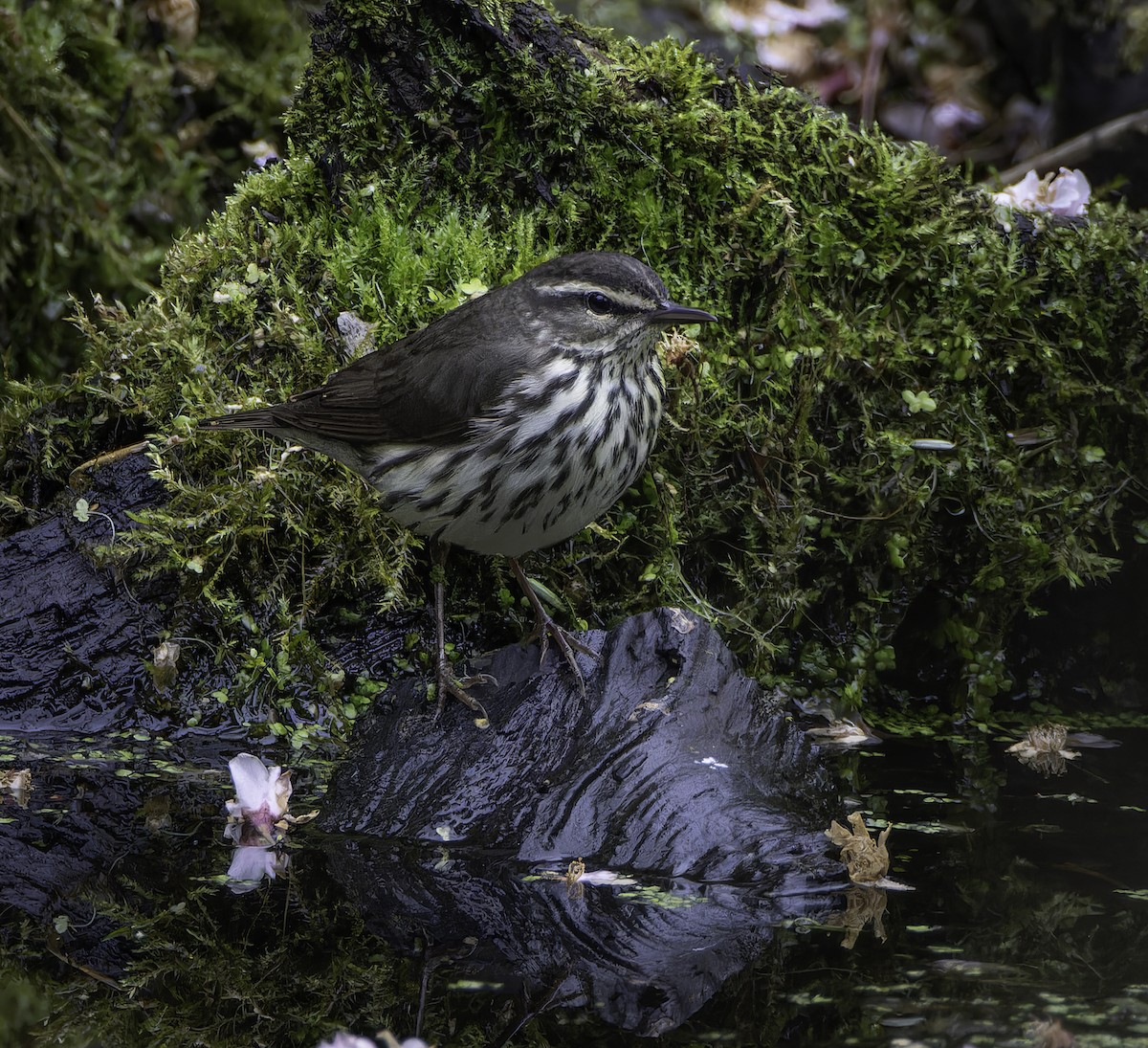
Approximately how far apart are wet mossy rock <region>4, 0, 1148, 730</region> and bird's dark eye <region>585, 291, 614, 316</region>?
107cm

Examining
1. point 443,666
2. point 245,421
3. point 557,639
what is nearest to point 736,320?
point 557,639

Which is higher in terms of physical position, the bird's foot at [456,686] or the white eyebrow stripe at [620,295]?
the white eyebrow stripe at [620,295]

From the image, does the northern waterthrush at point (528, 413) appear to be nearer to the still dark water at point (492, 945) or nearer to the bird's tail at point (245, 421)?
the bird's tail at point (245, 421)


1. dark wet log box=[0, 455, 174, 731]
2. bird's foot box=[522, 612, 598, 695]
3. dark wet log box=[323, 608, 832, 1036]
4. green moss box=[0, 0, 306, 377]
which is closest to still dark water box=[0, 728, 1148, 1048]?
dark wet log box=[323, 608, 832, 1036]

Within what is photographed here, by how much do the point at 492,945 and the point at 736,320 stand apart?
10.6ft

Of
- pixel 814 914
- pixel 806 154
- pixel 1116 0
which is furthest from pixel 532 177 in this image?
pixel 1116 0

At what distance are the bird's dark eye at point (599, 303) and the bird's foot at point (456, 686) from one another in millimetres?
1456

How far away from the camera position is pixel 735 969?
3.30m

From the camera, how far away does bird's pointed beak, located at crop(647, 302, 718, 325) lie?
4.17m

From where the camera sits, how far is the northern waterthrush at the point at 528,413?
4207 millimetres

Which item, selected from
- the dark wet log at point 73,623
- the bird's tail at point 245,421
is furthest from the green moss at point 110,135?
the bird's tail at point 245,421

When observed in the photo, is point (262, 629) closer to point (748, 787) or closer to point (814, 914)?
point (748, 787)

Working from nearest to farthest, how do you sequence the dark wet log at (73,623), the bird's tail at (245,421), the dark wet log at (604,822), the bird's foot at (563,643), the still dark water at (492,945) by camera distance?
the still dark water at (492,945) < the dark wet log at (604,822) < the bird's foot at (563,643) < the bird's tail at (245,421) < the dark wet log at (73,623)

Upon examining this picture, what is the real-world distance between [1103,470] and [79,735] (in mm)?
4676
